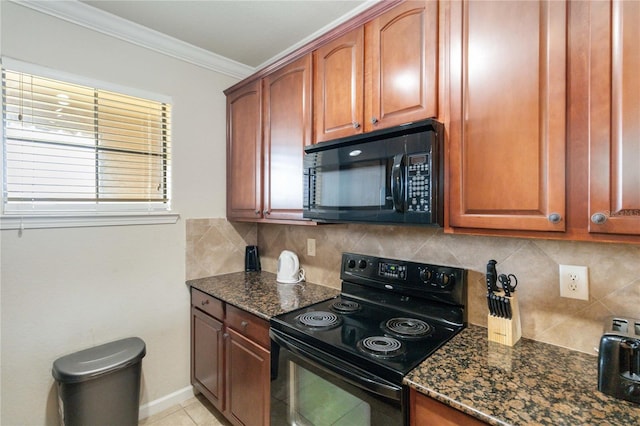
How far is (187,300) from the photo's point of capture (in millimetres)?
2328

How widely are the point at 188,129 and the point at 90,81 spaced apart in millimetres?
622

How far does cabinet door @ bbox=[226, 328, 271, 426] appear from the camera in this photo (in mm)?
1636

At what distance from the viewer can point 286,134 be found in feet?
6.43

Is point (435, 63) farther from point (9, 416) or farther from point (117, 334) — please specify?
point (9, 416)

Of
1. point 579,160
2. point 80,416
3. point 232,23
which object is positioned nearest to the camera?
point 579,160

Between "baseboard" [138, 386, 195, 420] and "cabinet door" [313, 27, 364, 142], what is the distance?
2075mm

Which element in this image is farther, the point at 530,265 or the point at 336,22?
the point at 336,22

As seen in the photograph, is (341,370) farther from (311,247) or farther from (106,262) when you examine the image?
(106,262)

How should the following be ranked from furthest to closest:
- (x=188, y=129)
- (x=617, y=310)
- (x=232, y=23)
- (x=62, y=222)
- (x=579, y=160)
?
(x=188, y=129)
(x=232, y=23)
(x=62, y=222)
(x=617, y=310)
(x=579, y=160)

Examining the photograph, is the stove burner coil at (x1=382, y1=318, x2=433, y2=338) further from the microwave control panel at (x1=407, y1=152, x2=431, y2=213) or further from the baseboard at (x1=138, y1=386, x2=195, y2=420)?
the baseboard at (x1=138, y1=386, x2=195, y2=420)

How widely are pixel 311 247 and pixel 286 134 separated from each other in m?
0.82

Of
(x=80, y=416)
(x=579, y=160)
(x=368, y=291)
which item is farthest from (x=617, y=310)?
(x=80, y=416)

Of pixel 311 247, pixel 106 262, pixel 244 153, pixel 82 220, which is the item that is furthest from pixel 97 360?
pixel 244 153

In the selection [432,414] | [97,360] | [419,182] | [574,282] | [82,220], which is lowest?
[97,360]
